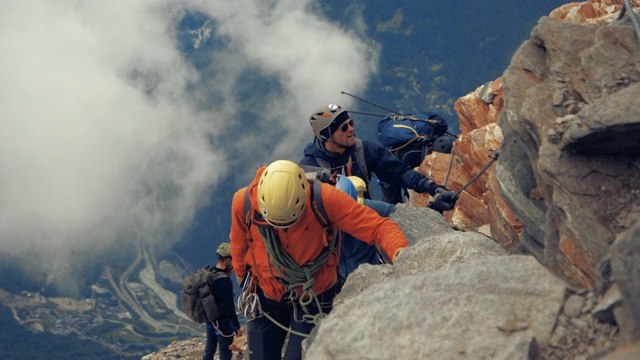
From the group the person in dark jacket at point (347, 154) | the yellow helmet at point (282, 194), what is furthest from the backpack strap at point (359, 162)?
the yellow helmet at point (282, 194)

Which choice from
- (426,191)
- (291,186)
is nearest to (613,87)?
(291,186)

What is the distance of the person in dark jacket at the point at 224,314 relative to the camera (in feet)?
52.6

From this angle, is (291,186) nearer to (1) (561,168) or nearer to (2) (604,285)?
Result: (1) (561,168)

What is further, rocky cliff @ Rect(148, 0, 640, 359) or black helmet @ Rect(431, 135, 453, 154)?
black helmet @ Rect(431, 135, 453, 154)

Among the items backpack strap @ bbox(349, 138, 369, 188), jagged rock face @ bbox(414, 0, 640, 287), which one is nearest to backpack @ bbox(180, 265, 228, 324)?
backpack strap @ bbox(349, 138, 369, 188)

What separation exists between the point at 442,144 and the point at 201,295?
8.45m

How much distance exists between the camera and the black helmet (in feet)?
63.1

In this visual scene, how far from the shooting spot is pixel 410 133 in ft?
59.3

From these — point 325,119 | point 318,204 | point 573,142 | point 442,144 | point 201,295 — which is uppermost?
point 442,144

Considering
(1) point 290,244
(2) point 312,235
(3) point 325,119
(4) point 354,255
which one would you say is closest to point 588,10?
(3) point 325,119

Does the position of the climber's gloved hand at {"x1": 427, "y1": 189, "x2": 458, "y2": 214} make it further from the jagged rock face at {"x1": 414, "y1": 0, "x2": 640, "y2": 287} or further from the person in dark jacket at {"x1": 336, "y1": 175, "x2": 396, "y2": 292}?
the jagged rock face at {"x1": 414, "y1": 0, "x2": 640, "y2": 287}

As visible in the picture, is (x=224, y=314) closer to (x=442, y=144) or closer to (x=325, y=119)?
(x=325, y=119)

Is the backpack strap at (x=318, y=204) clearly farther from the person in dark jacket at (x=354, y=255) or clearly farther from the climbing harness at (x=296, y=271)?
the person in dark jacket at (x=354, y=255)

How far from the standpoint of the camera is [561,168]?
21.5ft
